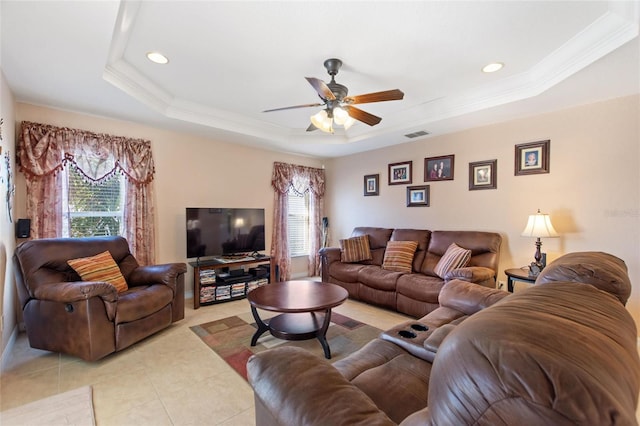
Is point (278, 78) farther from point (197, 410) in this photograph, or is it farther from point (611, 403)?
point (611, 403)

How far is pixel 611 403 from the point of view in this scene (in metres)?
0.46

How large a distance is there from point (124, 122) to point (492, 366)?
14.9 ft

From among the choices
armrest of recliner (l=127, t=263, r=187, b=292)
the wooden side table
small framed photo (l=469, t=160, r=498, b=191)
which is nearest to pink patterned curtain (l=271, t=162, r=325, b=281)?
armrest of recliner (l=127, t=263, r=187, b=292)

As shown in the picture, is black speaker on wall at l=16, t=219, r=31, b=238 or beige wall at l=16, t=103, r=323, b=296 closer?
black speaker on wall at l=16, t=219, r=31, b=238

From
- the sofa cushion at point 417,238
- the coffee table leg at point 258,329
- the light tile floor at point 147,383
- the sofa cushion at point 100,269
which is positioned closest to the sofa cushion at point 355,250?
the sofa cushion at point 417,238

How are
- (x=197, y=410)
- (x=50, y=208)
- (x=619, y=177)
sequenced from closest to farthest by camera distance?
1. (x=197, y=410)
2. (x=619, y=177)
3. (x=50, y=208)

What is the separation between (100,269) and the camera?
115 inches

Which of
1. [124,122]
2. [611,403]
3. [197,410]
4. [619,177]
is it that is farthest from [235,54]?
[619,177]

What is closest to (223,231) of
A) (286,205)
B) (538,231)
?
(286,205)

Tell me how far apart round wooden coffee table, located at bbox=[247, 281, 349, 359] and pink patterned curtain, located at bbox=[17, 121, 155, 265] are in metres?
2.03

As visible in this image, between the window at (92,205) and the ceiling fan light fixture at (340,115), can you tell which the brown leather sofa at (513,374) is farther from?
the window at (92,205)

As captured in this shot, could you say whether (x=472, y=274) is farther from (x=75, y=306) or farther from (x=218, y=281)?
(x=75, y=306)

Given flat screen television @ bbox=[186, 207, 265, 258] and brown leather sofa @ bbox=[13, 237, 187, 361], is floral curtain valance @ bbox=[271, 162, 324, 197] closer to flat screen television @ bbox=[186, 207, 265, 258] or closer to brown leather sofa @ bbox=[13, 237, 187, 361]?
flat screen television @ bbox=[186, 207, 265, 258]

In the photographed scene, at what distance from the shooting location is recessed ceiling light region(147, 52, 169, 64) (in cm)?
250
